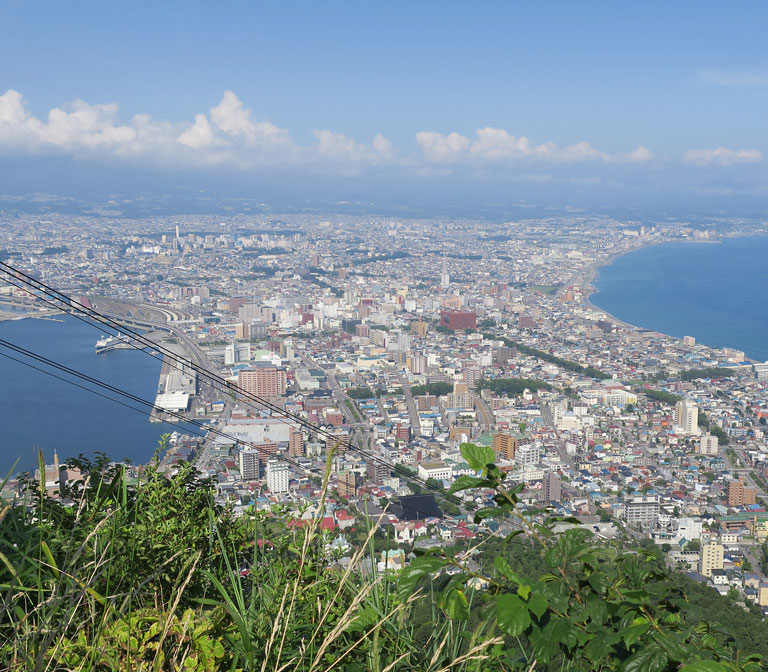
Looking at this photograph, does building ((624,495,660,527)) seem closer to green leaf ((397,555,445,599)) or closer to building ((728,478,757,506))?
building ((728,478,757,506))

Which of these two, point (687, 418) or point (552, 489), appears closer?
point (552, 489)

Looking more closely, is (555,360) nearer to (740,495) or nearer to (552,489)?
(740,495)

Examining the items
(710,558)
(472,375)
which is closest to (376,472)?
(710,558)

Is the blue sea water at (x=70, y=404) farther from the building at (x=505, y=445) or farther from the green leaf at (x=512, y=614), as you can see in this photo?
the green leaf at (x=512, y=614)

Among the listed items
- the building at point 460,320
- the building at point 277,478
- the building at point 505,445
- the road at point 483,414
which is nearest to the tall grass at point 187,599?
the building at point 277,478

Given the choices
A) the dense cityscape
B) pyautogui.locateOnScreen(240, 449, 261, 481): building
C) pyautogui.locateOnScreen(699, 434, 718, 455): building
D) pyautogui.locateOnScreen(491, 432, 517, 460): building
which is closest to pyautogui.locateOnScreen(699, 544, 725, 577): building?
the dense cityscape

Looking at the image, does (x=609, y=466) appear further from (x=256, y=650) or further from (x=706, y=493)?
(x=256, y=650)
